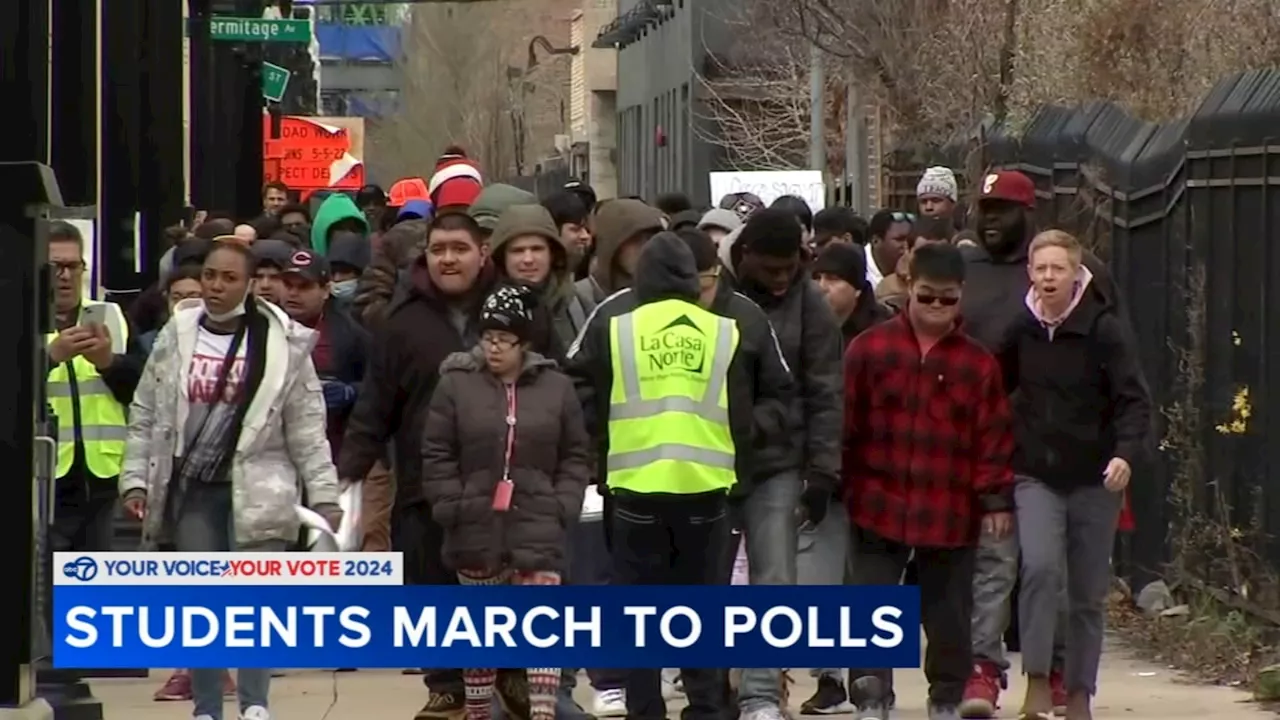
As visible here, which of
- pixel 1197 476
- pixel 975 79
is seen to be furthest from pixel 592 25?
pixel 1197 476

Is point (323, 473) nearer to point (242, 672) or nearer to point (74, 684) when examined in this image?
point (242, 672)

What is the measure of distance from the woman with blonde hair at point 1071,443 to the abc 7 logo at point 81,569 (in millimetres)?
3377

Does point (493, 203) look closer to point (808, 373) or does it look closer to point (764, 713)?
point (808, 373)

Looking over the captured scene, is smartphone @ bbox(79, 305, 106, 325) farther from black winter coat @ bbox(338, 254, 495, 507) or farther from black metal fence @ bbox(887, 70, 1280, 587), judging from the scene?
black metal fence @ bbox(887, 70, 1280, 587)

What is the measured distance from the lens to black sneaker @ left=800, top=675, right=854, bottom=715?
455 inches

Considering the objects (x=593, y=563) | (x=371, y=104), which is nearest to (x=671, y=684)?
(x=593, y=563)

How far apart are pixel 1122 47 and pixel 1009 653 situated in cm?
1003

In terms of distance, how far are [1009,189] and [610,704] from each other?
261cm

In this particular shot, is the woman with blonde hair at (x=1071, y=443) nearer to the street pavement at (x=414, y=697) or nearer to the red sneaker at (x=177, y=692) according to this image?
the street pavement at (x=414, y=697)

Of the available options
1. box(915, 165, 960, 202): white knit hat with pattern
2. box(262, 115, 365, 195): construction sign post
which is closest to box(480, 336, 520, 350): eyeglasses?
box(915, 165, 960, 202): white knit hat with pattern

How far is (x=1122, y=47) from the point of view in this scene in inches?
883

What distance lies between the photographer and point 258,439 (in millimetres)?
10289

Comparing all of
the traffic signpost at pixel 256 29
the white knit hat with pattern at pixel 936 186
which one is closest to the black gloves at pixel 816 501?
the white knit hat with pattern at pixel 936 186

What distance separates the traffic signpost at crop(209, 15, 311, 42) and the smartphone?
45.7 ft
